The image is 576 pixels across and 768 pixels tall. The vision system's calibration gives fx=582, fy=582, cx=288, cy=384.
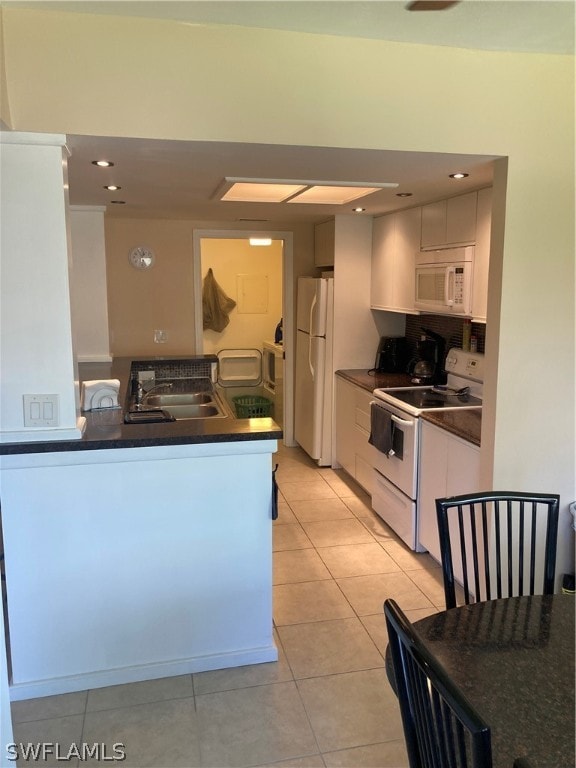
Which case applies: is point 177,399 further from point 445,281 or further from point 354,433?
point 445,281

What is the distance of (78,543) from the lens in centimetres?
232

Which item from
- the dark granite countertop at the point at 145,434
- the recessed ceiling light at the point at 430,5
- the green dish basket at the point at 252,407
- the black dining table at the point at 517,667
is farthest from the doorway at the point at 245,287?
the black dining table at the point at 517,667

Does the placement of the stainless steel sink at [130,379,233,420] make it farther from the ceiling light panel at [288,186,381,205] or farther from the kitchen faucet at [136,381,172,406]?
the ceiling light panel at [288,186,381,205]

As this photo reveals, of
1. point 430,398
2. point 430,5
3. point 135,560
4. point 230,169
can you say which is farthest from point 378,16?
point 430,398

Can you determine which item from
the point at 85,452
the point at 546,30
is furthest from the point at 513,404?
the point at 85,452

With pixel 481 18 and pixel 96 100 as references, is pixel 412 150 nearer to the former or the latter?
pixel 481 18

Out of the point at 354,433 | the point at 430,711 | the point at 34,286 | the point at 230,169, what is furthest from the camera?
the point at 354,433

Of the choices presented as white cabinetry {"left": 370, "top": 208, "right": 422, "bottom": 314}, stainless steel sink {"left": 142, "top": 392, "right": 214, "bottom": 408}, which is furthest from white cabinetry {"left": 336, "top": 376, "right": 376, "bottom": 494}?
stainless steel sink {"left": 142, "top": 392, "right": 214, "bottom": 408}

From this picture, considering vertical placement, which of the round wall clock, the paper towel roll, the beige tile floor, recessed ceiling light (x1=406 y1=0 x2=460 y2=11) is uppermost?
recessed ceiling light (x1=406 y1=0 x2=460 y2=11)

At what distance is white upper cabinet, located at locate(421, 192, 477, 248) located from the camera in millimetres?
3320

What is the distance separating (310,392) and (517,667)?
3.83 m

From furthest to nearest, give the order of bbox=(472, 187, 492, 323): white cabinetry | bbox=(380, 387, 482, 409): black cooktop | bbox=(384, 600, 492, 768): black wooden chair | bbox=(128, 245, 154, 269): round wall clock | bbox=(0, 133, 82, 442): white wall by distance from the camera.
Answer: bbox=(128, 245, 154, 269): round wall clock < bbox=(380, 387, 482, 409): black cooktop < bbox=(472, 187, 492, 323): white cabinetry < bbox=(0, 133, 82, 442): white wall < bbox=(384, 600, 492, 768): black wooden chair

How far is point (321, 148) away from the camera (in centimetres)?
222

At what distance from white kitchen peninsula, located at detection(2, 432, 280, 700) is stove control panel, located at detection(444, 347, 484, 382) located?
6.01ft
